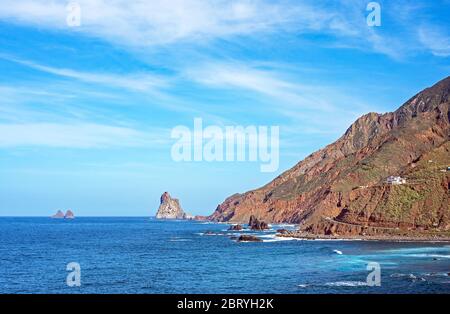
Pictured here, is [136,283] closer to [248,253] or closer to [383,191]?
[248,253]

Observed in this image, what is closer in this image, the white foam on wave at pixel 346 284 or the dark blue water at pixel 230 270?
the white foam on wave at pixel 346 284

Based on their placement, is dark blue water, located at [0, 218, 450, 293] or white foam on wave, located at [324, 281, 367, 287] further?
dark blue water, located at [0, 218, 450, 293]

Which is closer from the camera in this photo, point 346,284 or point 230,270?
point 346,284

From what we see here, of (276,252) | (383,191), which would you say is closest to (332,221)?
(383,191)

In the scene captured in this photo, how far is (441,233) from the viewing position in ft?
522

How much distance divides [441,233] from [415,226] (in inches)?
450

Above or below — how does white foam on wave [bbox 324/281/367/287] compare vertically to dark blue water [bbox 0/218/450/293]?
above

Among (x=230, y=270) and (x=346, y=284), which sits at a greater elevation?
(x=346, y=284)

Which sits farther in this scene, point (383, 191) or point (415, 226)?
point (383, 191)

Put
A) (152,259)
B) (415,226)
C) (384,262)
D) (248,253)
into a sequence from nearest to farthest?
(384,262) < (152,259) < (248,253) < (415,226)
